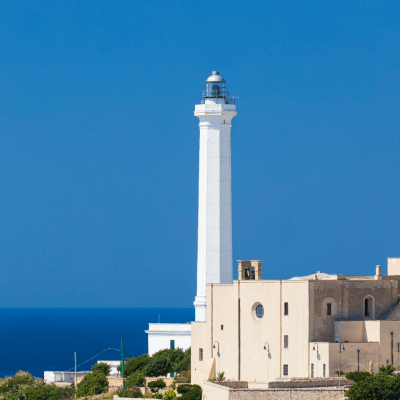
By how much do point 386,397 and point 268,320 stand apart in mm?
10933

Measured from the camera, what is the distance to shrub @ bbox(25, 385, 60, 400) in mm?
54219

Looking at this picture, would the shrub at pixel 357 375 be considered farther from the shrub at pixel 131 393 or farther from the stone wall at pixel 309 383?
the shrub at pixel 131 393

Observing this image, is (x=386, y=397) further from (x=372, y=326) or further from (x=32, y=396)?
(x=32, y=396)

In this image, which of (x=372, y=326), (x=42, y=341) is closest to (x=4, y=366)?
(x=42, y=341)

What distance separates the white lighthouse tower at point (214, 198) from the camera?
62.4 metres

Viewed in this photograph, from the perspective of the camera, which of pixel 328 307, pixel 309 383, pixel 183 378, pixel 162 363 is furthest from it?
pixel 162 363

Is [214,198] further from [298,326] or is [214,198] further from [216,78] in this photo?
[298,326]

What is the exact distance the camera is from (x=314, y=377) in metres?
44.3

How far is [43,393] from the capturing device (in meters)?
54.6

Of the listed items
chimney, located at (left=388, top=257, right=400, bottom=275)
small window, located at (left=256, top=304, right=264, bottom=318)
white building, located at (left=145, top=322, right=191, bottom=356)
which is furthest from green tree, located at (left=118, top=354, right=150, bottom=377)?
chimney, located at (left=388, top=257, right=400, bottom=275)

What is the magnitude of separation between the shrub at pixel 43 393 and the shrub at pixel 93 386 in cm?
161

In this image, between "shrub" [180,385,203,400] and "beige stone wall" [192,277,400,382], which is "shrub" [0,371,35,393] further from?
"shrub" [180,385,203,400]

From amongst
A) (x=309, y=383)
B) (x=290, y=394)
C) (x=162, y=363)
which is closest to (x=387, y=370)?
(x=309, y=383)

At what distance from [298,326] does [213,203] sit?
16850mm
